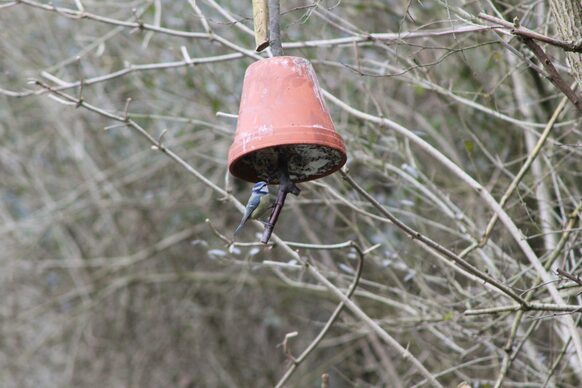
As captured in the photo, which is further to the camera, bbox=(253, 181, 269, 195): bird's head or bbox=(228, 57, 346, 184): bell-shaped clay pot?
bbox=(253, 181, 269, 195): bird's head

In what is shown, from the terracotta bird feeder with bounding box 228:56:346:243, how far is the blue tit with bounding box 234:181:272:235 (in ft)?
0.17

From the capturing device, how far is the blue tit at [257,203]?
2258 millimetres

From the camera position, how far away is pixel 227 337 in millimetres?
7375

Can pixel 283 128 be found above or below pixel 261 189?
above

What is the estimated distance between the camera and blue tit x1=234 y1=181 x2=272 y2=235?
7.41 feet

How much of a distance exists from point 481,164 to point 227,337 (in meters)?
2.90

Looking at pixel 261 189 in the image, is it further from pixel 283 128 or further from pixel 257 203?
pixel 283 128

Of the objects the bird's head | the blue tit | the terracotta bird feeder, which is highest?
the terracotta bird feeder

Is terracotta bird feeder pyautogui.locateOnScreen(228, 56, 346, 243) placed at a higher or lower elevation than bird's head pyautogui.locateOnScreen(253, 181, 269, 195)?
higher

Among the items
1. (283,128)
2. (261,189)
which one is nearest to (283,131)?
(283,128)

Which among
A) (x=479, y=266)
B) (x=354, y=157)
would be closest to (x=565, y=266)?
(x=479, y=266)

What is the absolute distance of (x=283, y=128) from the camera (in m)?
2.16

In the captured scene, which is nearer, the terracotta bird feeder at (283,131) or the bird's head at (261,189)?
the terracotta bird feeder at (283,131)

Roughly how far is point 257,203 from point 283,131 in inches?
8.8
